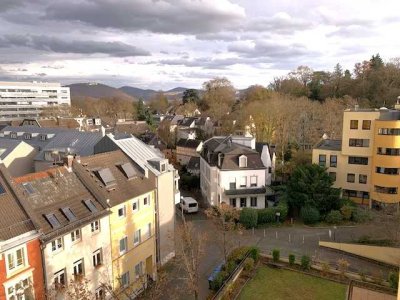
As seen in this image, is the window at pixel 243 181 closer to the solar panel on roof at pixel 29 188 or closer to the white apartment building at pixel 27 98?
the solar panel on roof at pixel 29 188

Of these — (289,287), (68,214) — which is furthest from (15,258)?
(289,287)

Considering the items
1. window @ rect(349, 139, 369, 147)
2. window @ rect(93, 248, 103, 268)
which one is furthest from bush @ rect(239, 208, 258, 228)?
window @ rect(93, 248, 103, 268)

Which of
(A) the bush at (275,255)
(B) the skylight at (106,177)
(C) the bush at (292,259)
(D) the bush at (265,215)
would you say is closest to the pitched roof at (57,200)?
(B) the skylight at (106,177)

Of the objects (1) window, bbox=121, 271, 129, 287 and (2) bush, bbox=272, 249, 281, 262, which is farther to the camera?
(2) bush, bbox=272, 249, 281, 262

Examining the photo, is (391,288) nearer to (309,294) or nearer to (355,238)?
(309,294)

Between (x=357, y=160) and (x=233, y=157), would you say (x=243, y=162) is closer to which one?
(x=233, y=157)

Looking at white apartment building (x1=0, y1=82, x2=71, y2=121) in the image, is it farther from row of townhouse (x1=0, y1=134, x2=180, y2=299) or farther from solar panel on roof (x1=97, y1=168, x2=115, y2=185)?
solar panel on roof (x1=97, y1=168, x2=115, y2=185)

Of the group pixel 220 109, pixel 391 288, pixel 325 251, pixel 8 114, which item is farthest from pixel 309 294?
pixel 8 114
